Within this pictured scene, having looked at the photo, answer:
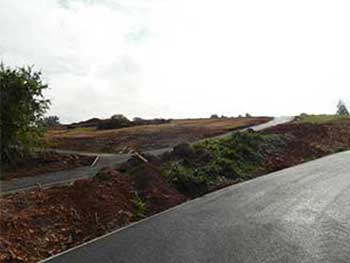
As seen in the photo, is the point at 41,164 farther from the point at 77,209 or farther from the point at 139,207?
the point at 77,209

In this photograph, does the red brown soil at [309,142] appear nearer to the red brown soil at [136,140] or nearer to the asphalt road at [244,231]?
the red brown soil at [136,140]

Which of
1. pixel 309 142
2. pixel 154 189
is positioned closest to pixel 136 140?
pixel 309 142

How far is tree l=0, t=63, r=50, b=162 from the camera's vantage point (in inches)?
1022

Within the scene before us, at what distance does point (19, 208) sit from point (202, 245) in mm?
7087

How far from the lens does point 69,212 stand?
62.1 feet

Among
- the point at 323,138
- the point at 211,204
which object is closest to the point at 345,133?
the point at 323,138

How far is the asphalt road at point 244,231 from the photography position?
13414 millimetres

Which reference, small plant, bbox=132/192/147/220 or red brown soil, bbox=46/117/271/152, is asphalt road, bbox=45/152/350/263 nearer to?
small plant, bbox=132/192/147/220

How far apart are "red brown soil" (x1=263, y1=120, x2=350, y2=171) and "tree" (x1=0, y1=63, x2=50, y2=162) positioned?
12.7 meters

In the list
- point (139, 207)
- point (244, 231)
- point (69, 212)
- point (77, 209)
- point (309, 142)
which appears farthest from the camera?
point (309, 142)

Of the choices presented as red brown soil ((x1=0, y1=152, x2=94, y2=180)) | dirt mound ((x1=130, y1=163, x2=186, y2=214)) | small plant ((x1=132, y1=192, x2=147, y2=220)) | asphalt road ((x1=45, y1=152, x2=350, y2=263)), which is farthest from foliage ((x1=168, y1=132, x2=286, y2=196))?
red brown soil ((x1=0, y1=152, x2=94, y2=180))

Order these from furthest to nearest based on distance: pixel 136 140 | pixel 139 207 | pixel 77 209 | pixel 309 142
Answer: pixel 136 140 < pixel 309 142 < pixel 139 207 < pixel 77 209

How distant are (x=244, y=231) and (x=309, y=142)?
86.6ft

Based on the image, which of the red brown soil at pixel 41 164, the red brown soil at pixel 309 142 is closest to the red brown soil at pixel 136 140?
the red brown soil at pixel 41 164
